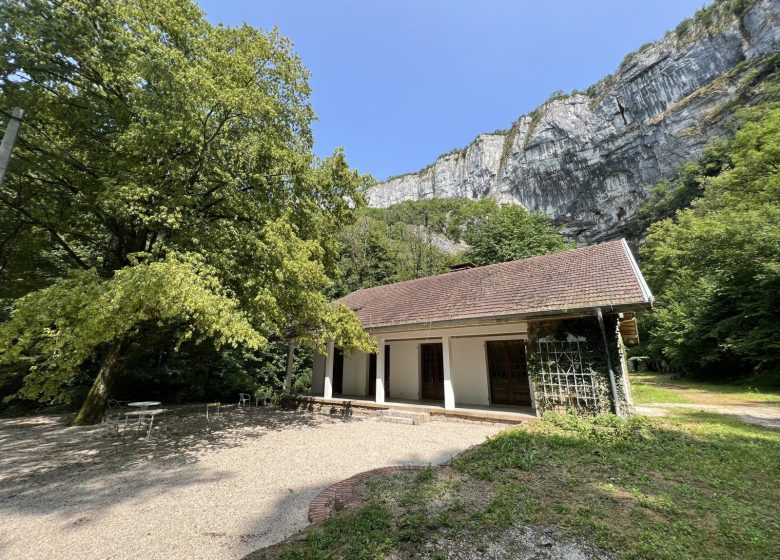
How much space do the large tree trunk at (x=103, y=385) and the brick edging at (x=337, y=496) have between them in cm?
803

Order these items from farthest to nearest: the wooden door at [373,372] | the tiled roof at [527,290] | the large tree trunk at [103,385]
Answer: the wooden door at [373,372], the large tree trunk at [103,385], the tiled roof at [527,290]

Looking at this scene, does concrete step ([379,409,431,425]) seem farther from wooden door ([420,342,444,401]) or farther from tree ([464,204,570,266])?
tree ([464,204,570,266])

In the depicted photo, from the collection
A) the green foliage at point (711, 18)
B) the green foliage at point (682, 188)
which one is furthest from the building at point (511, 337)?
the green foliage at point (711, 18)

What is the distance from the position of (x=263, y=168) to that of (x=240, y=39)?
2818mm

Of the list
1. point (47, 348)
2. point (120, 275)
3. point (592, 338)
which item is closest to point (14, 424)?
point (47, 348)

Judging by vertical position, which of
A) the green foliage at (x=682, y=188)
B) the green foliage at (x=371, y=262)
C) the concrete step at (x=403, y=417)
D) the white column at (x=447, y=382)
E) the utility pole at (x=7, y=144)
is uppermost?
the green foliage at (x=682, y=188)

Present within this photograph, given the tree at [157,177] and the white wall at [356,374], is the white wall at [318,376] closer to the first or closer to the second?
the white wall at [356,374]

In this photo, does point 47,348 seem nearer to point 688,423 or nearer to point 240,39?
point 240,39

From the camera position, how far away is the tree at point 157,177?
17.5 ft

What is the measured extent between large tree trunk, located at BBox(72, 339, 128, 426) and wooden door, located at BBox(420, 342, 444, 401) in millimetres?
8802

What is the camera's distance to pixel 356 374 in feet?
45.2

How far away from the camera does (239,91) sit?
6422mm

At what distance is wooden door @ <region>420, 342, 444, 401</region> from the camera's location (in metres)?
11.4

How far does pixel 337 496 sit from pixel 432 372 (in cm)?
804
